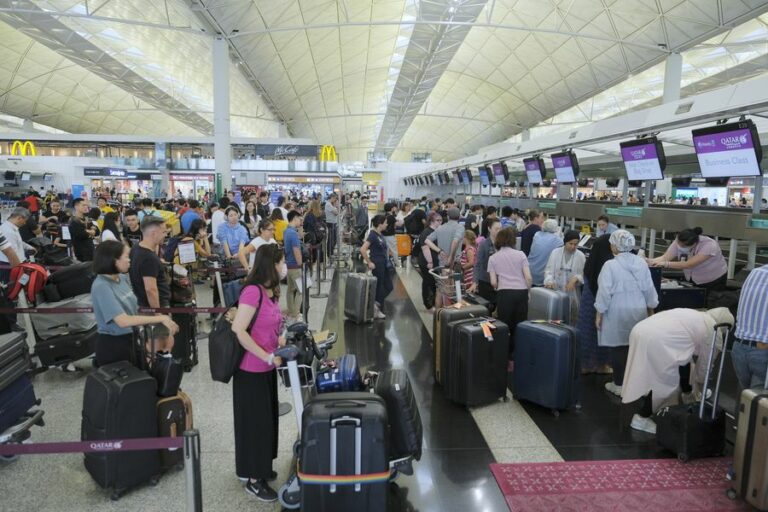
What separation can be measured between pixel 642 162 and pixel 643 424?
14.4 ft

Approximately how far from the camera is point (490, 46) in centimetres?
3112

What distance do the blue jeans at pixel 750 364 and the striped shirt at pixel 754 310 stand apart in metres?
0.09

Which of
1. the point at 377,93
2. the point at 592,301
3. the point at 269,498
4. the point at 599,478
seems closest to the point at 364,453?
the point at 269,498

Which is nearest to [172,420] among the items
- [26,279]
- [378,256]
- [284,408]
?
[284,408]

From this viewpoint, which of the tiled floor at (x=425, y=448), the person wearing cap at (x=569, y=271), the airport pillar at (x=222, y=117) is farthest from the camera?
the airport pillar at (x=222, y=117)

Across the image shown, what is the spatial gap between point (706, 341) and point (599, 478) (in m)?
1.42

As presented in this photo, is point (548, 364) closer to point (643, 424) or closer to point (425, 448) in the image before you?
point (643, 424)

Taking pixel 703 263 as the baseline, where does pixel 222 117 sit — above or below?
above

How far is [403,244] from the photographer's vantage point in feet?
41.7

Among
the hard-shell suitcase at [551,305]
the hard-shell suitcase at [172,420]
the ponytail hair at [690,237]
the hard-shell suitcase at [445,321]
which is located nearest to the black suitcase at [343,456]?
the hard-shell suitcase at [172,420]

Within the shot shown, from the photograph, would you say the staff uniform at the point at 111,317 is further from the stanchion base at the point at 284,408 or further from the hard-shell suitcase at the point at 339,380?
the hard-shell suitcase at the point at 339,380

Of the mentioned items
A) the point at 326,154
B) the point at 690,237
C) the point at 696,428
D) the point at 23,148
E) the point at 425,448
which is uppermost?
the point at 23,148

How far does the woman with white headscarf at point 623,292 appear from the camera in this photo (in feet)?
15.0

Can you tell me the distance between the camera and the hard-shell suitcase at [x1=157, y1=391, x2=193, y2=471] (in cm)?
321
